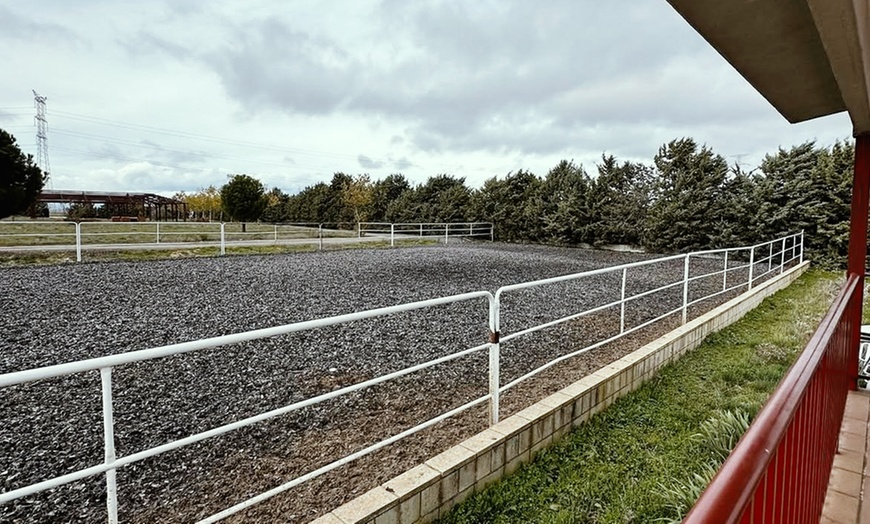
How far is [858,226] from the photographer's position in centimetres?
291

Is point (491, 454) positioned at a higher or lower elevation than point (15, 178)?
lower

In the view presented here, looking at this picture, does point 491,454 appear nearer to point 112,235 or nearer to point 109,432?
point 109,432

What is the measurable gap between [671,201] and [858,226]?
10.6 metres

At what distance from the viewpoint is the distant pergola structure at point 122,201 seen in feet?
82.5

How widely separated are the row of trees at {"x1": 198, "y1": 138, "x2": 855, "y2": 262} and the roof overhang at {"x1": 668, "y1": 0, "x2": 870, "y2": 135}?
1070 cm

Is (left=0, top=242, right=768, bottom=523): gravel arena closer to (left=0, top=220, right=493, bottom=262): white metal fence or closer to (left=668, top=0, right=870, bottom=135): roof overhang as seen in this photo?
(left=668, top=0, right=870, bottom=135): roof overhang

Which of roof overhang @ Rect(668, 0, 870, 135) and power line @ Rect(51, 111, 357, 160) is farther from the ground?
power line @ Rect(51, 111, 357, 160)

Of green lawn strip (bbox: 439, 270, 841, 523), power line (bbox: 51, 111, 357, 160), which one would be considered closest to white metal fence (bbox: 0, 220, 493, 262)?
green lawn strip (bbox: 439, 270, 841, 523)

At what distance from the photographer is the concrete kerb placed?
173 cm

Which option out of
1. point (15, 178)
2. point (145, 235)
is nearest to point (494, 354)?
point (145, 235)

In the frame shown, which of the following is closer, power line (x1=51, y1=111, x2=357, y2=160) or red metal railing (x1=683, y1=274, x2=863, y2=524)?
red metal railing (x1=683, y1=274, x2=863, y2=524)

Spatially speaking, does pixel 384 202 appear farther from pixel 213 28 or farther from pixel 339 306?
pixel 339 306

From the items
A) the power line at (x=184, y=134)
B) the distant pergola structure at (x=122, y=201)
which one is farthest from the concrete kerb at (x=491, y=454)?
the power line at (x=184, y=134)

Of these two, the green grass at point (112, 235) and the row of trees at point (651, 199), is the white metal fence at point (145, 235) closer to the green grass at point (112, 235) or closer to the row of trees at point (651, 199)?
the green grass at point (112, 235)
